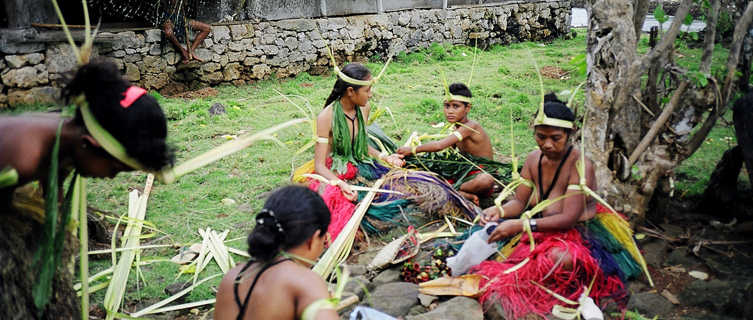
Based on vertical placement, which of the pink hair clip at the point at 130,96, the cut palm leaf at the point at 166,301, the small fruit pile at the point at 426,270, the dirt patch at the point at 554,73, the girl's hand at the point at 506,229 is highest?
the pink hair clip at the point at 130,96

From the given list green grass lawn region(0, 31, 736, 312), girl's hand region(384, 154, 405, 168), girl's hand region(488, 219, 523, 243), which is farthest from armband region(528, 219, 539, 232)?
girl's hand region(384, 154, 405, 168)

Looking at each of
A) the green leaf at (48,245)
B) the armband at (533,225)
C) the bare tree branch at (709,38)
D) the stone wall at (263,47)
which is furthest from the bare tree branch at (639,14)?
the stone wall at (263,47)

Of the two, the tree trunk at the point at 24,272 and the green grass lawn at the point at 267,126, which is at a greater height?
the tree trunk at the point at 24,272

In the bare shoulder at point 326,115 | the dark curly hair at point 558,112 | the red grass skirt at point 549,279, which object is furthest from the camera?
the bare shoulder at point 326,115

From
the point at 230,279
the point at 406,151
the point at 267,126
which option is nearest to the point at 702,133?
the point at 406,151

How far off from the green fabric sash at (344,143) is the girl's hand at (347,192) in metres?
0.23

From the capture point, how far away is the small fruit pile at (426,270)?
3430 mm

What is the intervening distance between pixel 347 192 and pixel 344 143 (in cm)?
51

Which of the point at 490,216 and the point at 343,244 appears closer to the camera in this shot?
the point at 490,216

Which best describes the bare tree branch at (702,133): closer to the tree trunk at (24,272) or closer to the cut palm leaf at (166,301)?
the cut palm leaf at (166,301)

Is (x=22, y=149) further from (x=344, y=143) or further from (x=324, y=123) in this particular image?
(x=344, y=143)

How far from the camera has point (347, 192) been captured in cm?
416

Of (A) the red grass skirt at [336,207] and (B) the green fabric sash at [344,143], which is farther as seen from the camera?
→ (B) the green fabric sash at [344,143]

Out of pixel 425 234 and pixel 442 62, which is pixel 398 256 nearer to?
pixel 425 234
